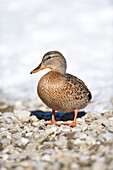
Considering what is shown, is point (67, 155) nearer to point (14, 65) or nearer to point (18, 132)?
point (18, 132)

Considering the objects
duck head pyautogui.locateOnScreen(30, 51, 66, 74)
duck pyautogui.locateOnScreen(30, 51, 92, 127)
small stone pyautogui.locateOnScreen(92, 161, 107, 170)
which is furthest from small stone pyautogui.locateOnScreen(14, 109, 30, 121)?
small stone pyautogui.locateOnScreen(92, 161, 107, 170)

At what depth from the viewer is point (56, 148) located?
4.27 m

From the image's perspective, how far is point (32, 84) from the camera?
12461 mm

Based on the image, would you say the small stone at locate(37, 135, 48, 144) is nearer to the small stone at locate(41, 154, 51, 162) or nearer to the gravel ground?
the gravel ground

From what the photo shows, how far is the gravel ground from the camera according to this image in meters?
3.55

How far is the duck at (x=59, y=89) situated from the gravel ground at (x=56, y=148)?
0.55m

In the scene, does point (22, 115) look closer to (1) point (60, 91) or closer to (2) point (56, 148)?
(1) point (60, 91)

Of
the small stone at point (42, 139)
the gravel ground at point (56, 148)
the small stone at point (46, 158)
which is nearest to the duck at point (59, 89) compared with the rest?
the gravel ground at point (56, 148)

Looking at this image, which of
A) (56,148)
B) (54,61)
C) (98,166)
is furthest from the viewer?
(54,61)

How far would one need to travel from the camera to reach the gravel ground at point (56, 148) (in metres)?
3.55

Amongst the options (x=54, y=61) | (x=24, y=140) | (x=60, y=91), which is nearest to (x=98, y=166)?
(x=24, y=140)

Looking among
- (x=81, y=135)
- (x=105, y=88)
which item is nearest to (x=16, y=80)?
(x=105, y=88)

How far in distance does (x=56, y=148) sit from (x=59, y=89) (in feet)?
5.24

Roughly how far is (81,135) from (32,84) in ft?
26.6
